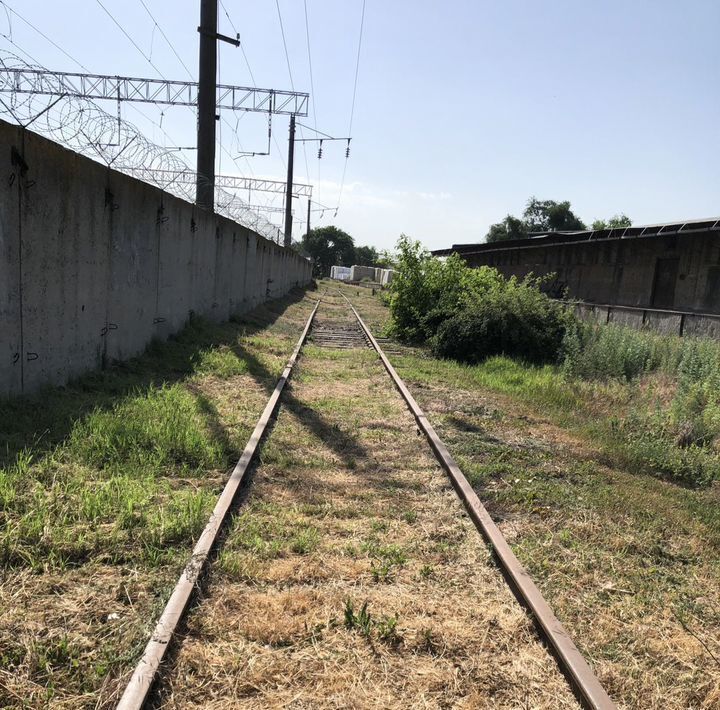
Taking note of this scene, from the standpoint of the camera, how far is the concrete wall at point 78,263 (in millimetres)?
5945

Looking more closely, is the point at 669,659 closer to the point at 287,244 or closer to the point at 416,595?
the point at 416,595

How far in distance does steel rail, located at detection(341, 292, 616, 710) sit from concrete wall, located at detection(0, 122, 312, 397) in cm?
428

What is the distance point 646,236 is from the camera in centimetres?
2144

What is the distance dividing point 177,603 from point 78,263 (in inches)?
211

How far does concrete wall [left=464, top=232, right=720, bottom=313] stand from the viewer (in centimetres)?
2017

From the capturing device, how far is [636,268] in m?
23.5

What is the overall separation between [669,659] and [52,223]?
661 centimetres

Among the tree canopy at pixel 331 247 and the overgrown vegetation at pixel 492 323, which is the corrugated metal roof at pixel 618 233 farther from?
the tree canopy at pixel 331 247

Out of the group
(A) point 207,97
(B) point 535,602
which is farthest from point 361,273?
(B) point 535,602

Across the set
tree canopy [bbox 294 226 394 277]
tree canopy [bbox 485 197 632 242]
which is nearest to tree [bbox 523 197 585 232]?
tree canopy [bbox 485 197 632 242]

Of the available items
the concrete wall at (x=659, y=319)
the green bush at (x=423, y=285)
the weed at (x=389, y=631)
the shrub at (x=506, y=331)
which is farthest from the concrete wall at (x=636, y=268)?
the weed at (x=389, y=631)

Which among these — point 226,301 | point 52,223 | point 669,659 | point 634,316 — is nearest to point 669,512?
point 669,659

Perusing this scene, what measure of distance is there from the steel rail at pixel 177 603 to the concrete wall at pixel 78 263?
8.84ft

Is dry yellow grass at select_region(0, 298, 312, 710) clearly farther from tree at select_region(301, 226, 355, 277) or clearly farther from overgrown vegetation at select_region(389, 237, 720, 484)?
tree at select_region(301, 226, 355, 277)
